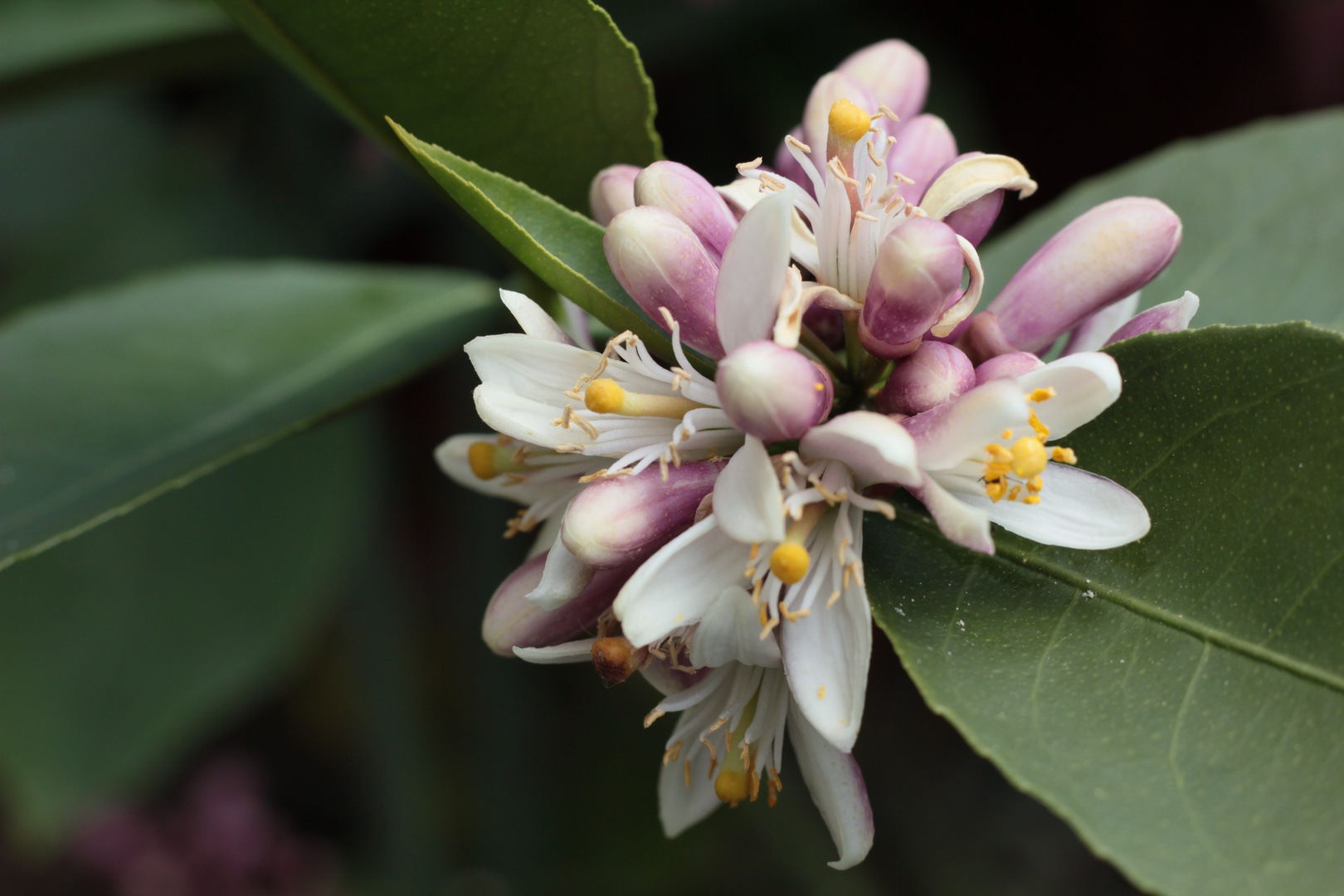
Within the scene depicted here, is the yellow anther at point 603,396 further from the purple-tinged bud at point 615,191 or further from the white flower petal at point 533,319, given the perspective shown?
the purple-tinged bud at point 615,191

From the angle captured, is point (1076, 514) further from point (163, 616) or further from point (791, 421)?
point (163, 616)

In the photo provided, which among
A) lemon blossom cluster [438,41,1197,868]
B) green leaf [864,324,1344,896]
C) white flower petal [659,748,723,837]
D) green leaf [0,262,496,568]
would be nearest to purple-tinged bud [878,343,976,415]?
lemon blossom cluster [438,41,1197,868]

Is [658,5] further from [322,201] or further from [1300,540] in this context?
[1300,540]

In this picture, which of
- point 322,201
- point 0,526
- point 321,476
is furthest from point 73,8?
point 0,526

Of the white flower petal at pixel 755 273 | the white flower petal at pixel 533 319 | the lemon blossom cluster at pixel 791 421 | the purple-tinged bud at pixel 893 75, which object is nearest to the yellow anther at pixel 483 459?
the lemon blossom cluster at pixel 791 421

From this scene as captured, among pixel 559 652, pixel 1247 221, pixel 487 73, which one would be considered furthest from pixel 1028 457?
pixel 1247 221

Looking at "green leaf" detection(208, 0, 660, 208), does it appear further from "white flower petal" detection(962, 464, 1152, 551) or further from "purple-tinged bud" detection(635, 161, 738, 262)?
"white flower petal" detection(962, 464, 1152, 551)
